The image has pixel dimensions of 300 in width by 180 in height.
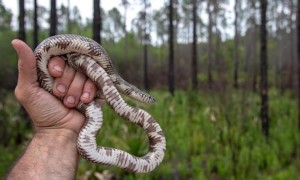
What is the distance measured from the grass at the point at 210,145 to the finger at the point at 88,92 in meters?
3.78

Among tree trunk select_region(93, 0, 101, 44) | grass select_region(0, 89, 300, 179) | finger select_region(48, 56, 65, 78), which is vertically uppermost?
tree trunk select_region(93, 0, 101, 44)

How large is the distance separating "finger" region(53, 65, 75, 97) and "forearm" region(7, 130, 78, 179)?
0.24m

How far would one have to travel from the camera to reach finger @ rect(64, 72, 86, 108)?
229cm

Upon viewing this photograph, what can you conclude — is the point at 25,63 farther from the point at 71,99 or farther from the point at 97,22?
the point at 97,22

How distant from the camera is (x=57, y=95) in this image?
91.0 inches

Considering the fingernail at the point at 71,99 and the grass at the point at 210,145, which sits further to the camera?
the grass at the point at 210,145

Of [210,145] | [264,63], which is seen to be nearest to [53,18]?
[210,145]

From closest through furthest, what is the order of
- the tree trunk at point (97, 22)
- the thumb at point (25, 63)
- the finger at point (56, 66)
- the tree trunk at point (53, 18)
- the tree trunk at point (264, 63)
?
the thumb at point (25, 63), the finger at point (56, 66), the tree trunk at point (97, 22), the tree trunk at point (53, 18), the tree trunk at point (264, 63)

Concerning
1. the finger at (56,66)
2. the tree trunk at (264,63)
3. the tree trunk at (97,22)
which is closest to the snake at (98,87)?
the finger at (56,66)

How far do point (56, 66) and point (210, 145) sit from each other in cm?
677

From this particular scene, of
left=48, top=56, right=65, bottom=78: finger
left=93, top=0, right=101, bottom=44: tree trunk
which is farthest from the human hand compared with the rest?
left=93, top=0, right=101, bottom=44: tree trunk

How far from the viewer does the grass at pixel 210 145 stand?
670 cm

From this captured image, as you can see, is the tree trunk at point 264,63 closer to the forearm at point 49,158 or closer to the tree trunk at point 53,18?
the tree trunk at point 53,18

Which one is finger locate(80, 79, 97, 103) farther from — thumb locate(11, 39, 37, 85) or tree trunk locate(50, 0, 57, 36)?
tree trunk locate(50, 0, 57, 36)
